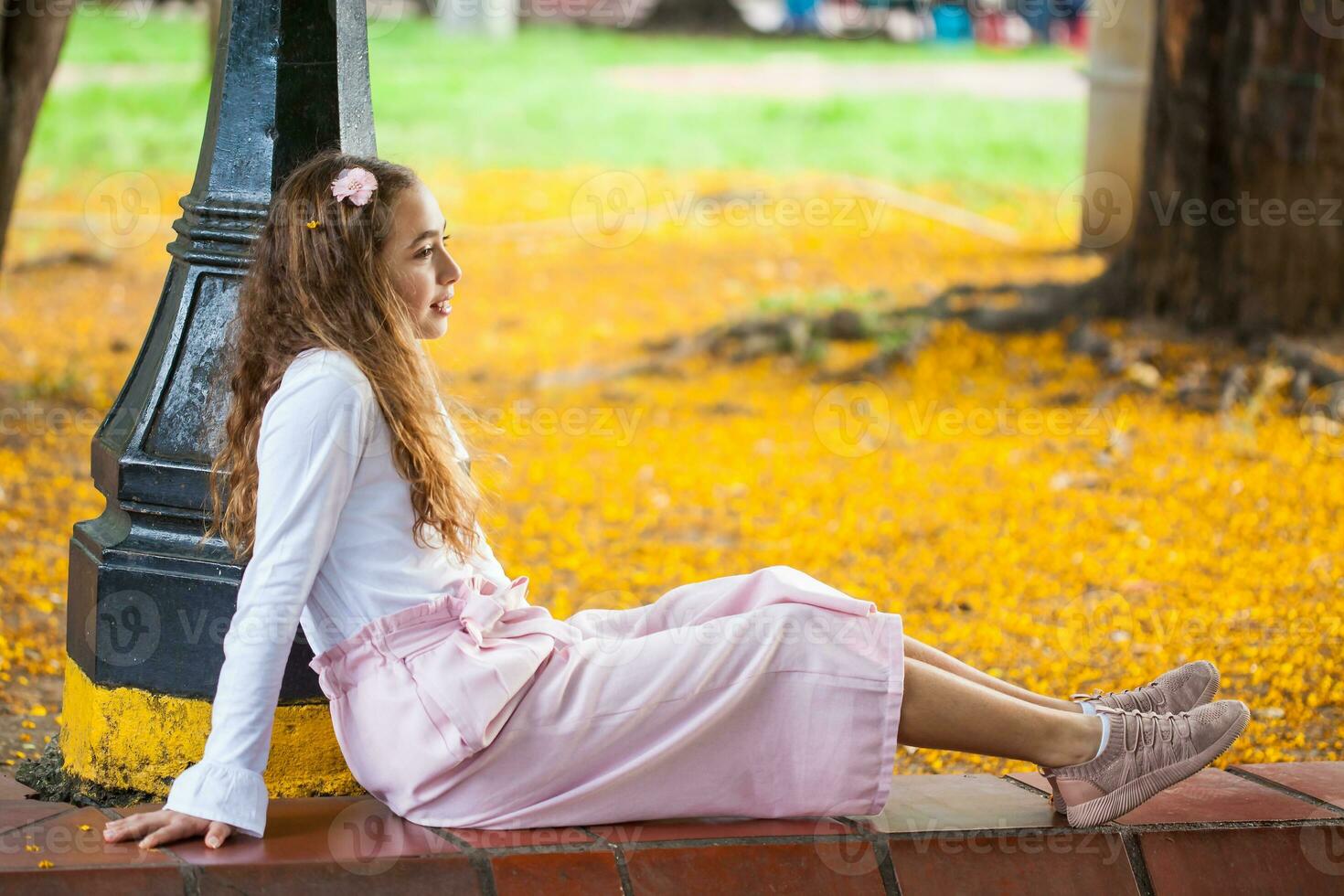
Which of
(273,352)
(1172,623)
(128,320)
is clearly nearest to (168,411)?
(273,352)

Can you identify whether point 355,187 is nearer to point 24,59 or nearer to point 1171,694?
point 1171,694

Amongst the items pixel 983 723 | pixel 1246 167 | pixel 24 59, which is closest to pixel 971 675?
pixel 983 723

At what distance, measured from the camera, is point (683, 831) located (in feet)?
8.42

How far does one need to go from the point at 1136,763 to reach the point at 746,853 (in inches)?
27.8

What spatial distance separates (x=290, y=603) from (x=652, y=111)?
1464 cm

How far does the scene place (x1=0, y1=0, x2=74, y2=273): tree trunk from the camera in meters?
5.57

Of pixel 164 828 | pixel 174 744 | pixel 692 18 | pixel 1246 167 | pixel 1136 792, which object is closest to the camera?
pixel 164 828

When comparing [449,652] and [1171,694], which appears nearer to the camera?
[449,652]

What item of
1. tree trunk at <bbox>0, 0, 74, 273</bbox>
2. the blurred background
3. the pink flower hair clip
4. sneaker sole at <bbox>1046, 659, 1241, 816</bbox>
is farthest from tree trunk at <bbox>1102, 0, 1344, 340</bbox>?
the pink flower hair clip

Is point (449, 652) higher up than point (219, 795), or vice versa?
point (449, 652)

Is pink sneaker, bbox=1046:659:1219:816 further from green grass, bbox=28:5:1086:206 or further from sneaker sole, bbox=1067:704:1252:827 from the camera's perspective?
green grass, bbox=28:5:1086:206

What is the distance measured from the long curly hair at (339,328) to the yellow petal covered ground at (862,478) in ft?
1.49

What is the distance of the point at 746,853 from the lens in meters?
2.50

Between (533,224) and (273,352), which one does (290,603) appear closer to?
(273,352)
